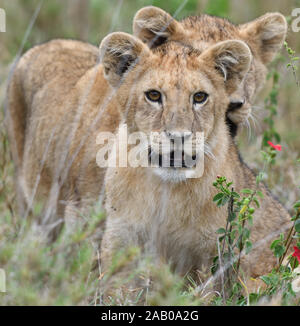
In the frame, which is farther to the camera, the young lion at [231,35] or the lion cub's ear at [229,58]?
the young lion at [231,35]

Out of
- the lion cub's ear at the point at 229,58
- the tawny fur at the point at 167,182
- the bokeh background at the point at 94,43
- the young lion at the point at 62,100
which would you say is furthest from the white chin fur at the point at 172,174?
the young lion at the point at 62,100

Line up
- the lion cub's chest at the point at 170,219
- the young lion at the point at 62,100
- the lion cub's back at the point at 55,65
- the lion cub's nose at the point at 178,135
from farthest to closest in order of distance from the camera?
1. the lion cub's back at the point at 55,65
2. the young lion at the point at 62,100
3. the lion cub's chest at the point at 170,219
4. the lion cub's nose at the point at 178,135

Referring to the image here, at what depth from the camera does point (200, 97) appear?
4.23 metres

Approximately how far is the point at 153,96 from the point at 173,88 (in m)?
0.15

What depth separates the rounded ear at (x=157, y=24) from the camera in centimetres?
517

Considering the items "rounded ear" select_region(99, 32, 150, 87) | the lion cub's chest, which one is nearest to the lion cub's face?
"rounded ear" select_region(99, 32, 150, 87)

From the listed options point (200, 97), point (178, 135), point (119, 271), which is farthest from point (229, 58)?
point (119, 271)

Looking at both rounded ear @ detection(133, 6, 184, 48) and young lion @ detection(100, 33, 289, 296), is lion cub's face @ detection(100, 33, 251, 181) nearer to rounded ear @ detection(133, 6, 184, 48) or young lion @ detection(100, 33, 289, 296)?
young lion @ detection(100, 33, 289, 296)

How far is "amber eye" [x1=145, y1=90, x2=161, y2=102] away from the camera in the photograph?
4188 millimetres

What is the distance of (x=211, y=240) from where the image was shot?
14.2 feet

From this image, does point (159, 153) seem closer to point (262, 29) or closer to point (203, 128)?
point (203, 128)

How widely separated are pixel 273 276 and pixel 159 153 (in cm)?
97

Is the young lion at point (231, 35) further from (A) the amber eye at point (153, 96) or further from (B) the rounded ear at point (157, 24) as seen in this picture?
(A) the amber eye at point (153, 96)

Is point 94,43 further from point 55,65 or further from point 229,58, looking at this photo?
point 229,58
